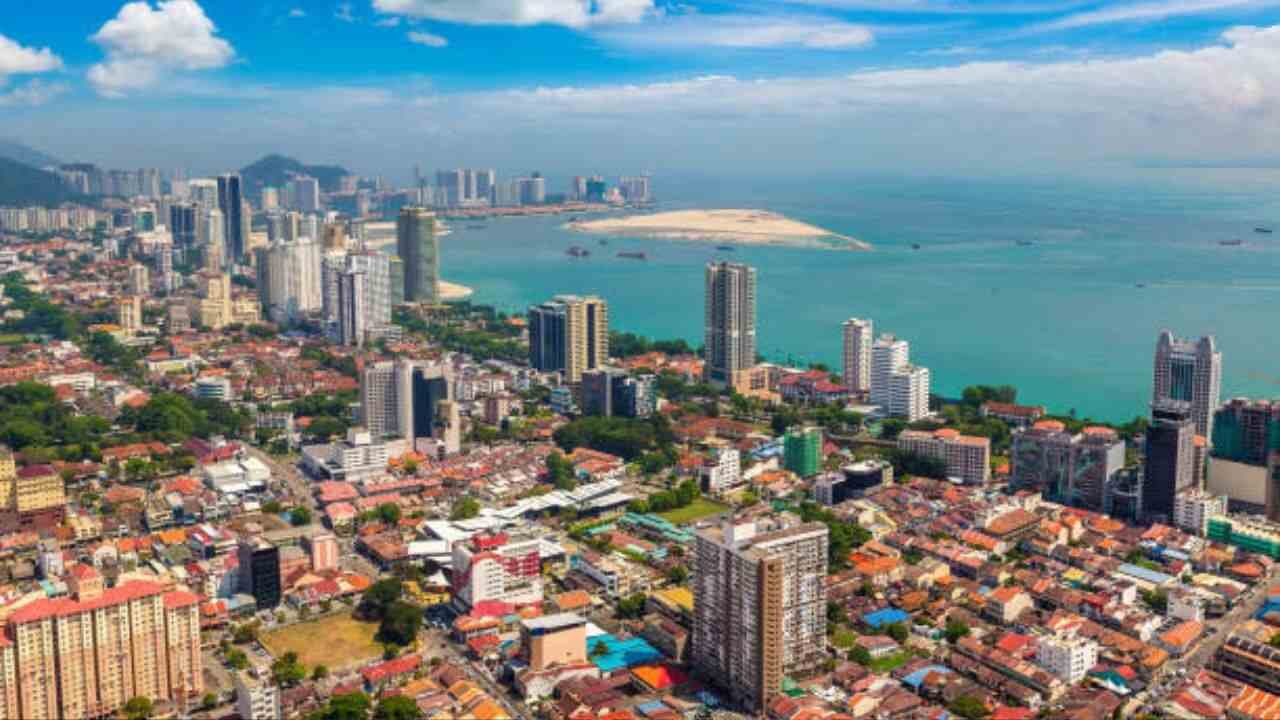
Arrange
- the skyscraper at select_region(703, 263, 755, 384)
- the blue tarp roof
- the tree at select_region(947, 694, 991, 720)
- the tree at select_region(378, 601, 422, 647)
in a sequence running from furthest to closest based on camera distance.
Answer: the skyscraper at select_region(703, 263, 755, 384)
the blue tarp roof
the tree at select_region(378, 601, 422, 647)
the tree at select_region(947, 694, 991, 720)

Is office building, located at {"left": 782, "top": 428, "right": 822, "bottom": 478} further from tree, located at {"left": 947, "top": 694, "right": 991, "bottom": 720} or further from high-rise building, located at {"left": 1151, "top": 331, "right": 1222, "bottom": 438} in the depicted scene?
tree, located at {"left": 947, "top": 694, "right": 991, "bottom": 720}

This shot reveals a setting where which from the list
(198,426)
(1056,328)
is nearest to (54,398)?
(198,426)

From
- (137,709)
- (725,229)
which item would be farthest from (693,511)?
(725,229)

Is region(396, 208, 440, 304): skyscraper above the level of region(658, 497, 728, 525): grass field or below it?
above

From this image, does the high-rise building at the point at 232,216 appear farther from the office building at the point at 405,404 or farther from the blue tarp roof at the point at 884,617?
the blue tarp roof at the point at 884,617

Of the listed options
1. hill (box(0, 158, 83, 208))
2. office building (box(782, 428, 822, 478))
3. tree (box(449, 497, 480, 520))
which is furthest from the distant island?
tree (box(449, 497, 480, 520))

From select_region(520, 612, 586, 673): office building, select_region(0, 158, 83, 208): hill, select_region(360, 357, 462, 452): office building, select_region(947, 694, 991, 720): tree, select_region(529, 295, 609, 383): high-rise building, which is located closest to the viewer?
select_region(947, 694, 991, 720): tree
